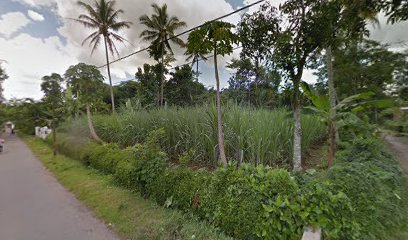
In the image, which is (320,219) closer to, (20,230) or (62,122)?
(20,230)

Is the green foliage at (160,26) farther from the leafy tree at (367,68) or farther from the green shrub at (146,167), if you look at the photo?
the green shrub at (146,167)

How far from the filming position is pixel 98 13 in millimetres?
19641

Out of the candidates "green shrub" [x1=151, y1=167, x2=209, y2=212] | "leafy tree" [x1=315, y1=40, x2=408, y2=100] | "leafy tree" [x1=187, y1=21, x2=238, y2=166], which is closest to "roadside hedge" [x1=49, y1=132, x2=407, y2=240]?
"green shrub" [x1=151, y1=167, x2=209, y2=212]

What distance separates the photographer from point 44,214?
455 cm

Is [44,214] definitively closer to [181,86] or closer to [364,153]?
[364,153]

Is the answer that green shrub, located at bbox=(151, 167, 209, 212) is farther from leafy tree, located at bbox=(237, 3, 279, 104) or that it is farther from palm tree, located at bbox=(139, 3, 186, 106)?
palm tree, located at bbox=(139, 3, 186, 106)

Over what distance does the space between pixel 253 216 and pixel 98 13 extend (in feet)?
73.3

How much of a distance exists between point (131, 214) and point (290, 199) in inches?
116

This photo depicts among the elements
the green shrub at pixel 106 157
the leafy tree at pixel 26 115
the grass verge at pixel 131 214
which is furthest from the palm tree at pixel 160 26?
the leafy tree at pixel 26 115

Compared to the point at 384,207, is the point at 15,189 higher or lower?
lower

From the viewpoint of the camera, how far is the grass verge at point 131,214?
10.9 feet

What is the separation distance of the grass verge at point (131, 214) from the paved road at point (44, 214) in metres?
0.20

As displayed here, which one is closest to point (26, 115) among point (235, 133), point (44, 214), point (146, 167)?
point (44, 214)

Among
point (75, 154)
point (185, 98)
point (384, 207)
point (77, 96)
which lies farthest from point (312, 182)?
point (185, 98)
